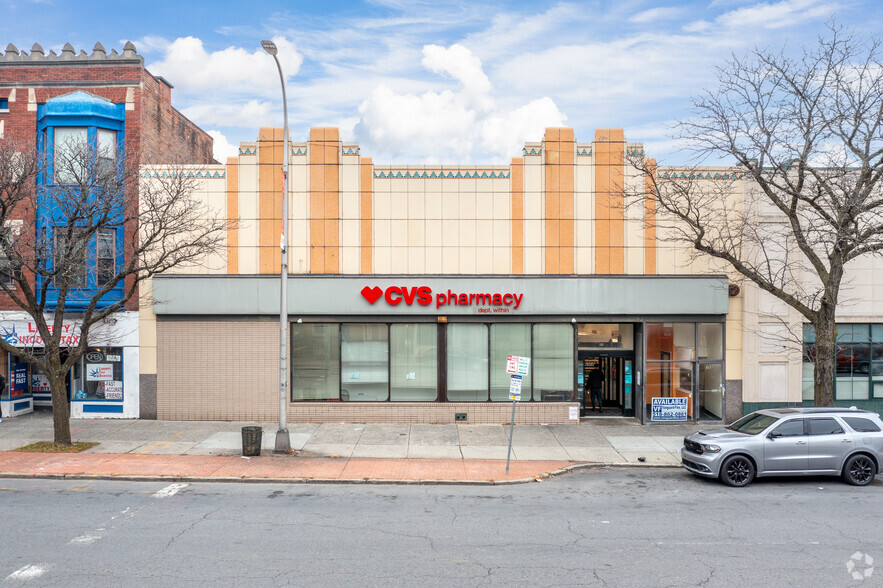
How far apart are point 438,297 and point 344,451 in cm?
573

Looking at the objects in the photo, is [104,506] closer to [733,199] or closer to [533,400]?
[533,400]

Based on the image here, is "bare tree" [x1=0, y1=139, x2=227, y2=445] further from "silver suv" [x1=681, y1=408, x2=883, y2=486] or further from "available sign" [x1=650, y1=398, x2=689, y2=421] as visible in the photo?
"available sign" [x1=650, y1=398, x2=689, y2=421]

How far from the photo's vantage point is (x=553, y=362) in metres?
20.8

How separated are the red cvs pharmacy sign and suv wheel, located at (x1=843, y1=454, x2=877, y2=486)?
9.62 meters

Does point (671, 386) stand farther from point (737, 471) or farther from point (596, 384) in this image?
point (737, 471)

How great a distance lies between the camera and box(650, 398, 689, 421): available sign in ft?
67.8

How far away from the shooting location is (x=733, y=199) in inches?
815

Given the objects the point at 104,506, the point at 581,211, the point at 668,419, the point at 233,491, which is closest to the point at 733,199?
the point at 581,211

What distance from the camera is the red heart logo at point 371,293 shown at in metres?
20.1

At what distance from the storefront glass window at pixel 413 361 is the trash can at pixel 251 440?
5.48 metres

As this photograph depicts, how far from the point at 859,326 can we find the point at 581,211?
32.9 feet

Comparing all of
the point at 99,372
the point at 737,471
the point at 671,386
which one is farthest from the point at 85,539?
the point at 671,386

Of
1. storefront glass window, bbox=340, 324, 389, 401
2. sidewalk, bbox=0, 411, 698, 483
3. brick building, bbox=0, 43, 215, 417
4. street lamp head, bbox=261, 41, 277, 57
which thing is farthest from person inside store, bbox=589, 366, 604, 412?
brick building, bbox=0, 43, 215, 417

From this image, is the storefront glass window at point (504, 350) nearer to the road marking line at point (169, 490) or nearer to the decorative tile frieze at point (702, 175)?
the decorative tile frieze at point (702, 175)
